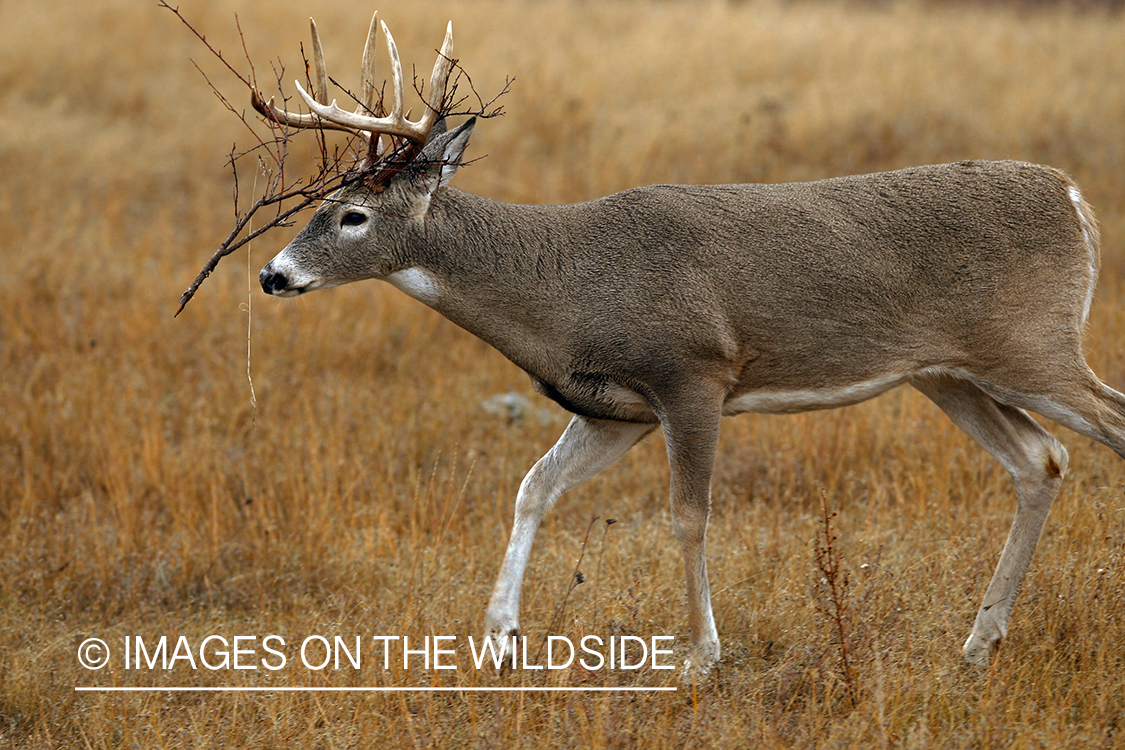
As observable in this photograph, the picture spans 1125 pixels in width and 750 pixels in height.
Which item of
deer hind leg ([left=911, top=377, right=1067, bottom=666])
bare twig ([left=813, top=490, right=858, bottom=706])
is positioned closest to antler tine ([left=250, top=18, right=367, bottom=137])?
bare twig ([left=813, top=490, right=858, bottom=706])

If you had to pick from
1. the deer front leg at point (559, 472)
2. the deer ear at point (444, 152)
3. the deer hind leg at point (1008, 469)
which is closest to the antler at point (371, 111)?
the deer ear at point (444, 152)

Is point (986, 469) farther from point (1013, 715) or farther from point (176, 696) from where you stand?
point (176, 696)

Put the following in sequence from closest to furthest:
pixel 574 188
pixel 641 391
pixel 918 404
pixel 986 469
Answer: pixel 641 391 < pixel 986 469 < pixel 918 404 < pixel 574 188

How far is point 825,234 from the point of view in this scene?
4.54 metres

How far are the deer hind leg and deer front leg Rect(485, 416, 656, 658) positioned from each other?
4.09 ft

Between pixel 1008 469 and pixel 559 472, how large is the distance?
1.86m

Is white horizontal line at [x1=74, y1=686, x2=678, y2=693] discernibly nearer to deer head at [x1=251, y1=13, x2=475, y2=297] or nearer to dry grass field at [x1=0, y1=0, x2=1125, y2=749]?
dry grass field at [x1=0, y1=0, x2=1125, y2=749]

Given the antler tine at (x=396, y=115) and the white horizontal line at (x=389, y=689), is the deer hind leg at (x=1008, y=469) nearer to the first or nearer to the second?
the white horizontal line at (x=389, y=689)

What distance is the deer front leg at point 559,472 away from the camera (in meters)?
4.75

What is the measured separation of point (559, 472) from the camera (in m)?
4.89

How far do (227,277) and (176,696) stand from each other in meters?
5.96

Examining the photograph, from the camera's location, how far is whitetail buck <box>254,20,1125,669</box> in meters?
4.41

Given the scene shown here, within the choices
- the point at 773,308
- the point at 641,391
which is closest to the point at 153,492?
the point at 641,391

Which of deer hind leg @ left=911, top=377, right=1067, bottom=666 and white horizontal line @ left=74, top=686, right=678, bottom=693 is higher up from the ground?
deer hind leg @ left=911, top=377, right=1067, bottom=666
